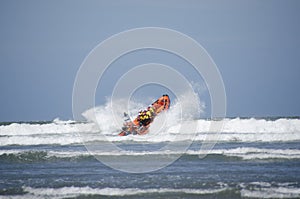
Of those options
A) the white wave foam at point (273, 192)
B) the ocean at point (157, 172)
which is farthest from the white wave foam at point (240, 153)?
the white wave foam at point (273, 192)

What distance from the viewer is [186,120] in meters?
38.2

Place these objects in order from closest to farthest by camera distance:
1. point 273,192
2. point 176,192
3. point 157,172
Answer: point 273,192 < point 176,192 < point 157,172

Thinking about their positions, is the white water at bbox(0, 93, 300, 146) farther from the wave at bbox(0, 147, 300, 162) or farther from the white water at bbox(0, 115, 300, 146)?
the wave at bbox(0, 147, 300, 162)

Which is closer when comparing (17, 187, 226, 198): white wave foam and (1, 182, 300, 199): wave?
(1, 182, 300, 199): wave

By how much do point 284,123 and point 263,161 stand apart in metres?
18.4

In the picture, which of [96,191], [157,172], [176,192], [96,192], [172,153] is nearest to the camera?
[176,192]

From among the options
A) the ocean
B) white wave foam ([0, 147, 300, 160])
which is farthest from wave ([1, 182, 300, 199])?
white wave foam ([0, 147, 300, 160])

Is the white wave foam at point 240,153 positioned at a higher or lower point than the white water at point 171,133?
lower

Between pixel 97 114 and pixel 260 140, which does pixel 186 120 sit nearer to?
pixel 97 114

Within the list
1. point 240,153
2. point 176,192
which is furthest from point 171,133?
point 176,192

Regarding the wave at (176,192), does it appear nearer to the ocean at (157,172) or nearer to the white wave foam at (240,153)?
the ocean at (157,172)

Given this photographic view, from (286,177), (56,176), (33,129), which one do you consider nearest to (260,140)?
(286,177)

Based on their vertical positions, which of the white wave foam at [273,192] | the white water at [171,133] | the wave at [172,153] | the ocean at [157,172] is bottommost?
the white wave foam at [273,192]

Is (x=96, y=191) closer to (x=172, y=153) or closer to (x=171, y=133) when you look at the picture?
(x=172, y=153)
